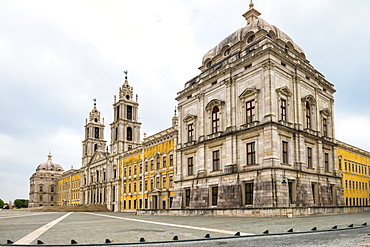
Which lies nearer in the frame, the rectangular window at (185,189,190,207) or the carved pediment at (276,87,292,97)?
the carved pediment at (276,87,292,97)

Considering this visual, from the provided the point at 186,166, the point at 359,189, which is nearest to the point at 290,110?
the point at 186,166

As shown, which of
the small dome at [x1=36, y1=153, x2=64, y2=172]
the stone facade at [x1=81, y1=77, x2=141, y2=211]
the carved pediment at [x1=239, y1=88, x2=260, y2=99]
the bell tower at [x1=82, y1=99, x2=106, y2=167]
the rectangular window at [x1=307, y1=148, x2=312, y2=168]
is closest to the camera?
the carved pediment at [x1=239, y1=88, x2=260, y2=99]

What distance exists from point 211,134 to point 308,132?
941cm

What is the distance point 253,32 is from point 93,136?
66.9 meters

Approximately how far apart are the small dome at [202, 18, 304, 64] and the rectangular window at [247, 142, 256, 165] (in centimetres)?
1342

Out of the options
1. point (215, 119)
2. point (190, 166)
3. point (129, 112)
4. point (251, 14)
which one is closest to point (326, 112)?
point (215, 119)

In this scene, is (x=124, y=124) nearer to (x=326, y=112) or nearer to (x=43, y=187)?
(x=326, y=112)

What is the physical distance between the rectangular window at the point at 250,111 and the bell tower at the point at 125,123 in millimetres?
44120

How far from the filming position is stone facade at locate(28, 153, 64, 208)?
4934 inches

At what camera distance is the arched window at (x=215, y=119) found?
36281 millimetres

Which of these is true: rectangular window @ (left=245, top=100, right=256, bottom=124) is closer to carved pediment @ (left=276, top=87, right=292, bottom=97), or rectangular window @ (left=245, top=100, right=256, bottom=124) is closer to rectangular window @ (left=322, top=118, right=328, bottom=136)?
carved pediment @ (left=276, top=87, right=292, bottom=97)

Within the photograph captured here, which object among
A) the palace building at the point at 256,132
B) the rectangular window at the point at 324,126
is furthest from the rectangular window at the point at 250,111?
the rectangular window at the point at 324,126

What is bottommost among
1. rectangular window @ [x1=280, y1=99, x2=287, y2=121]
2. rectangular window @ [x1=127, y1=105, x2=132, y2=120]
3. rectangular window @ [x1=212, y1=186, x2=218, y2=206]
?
rectangular window @ [x1=212, y1=186, x2=218, y2=206]

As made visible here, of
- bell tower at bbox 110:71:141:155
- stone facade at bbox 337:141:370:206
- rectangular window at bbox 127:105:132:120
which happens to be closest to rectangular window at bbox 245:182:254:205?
stone facade at bbox 337:141:370:206
